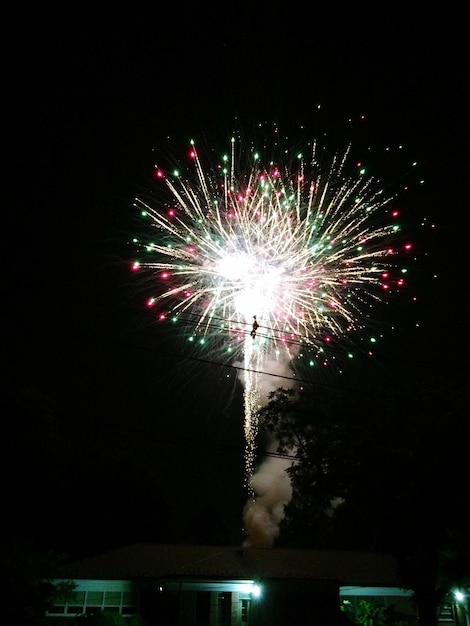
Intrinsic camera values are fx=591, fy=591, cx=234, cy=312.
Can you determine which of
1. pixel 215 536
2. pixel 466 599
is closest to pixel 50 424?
pixel 466 599

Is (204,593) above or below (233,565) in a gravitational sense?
below

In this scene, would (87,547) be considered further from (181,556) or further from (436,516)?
(436,516)

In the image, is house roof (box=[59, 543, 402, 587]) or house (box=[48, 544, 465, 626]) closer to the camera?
house (box=[48, 544, 465, 626])

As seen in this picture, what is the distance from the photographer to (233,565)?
21594mm

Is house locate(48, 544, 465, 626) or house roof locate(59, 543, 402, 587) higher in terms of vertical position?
house roof locate(59, 543, 402, 587)

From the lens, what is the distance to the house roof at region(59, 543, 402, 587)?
20.4m

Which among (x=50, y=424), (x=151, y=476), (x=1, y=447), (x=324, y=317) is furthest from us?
(x=151, y=476)

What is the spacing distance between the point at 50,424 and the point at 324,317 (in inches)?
477

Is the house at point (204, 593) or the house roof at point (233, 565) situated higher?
the house roof at point (233, 565)

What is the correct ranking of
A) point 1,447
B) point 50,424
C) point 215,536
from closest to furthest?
point 1,447
point 50,424
point 215,536

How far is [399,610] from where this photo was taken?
883 inches

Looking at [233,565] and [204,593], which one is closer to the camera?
[204,593]

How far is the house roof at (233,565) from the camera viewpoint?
2038 centimetres

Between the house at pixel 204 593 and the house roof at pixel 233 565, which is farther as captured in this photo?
the house roof at pixel 233 565
